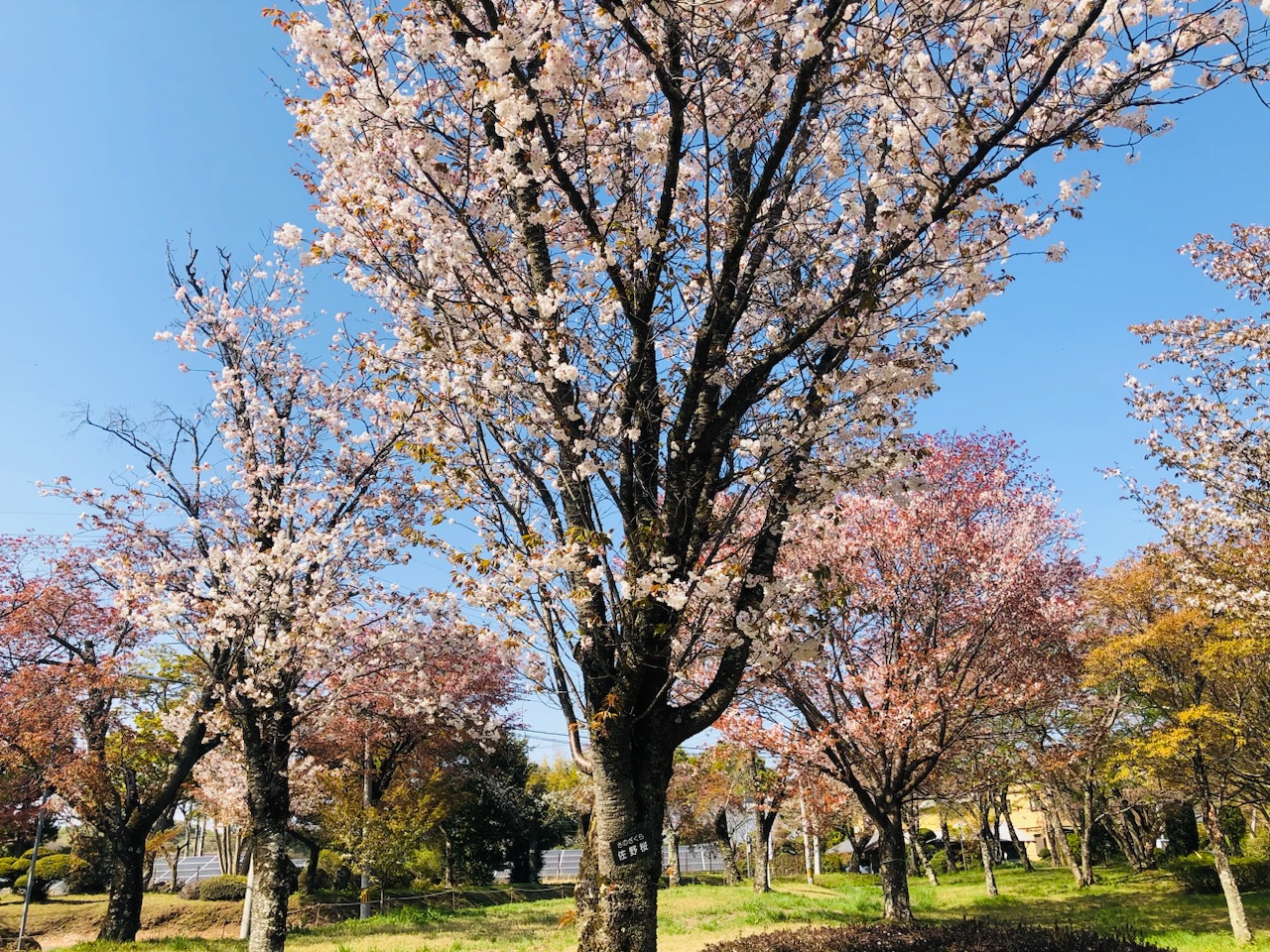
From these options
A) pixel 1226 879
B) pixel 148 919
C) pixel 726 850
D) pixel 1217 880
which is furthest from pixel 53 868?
pixel 1217 880

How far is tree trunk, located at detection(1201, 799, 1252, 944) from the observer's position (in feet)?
45.0

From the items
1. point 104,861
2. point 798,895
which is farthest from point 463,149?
point 104,861

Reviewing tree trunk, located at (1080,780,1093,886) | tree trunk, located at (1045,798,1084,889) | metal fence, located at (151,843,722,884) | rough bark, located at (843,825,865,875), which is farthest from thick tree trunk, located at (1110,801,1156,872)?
metal fence, located at (151,843,722,884)

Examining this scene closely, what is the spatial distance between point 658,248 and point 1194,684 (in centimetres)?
1798

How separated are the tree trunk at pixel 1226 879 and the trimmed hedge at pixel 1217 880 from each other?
6.13m

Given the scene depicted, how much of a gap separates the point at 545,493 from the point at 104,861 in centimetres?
2968

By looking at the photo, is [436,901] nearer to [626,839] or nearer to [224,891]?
[224,891]

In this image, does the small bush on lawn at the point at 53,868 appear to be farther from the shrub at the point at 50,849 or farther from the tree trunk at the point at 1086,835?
the tree trunk at the point at 1086,835

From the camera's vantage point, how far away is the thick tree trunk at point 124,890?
1387 centimetres

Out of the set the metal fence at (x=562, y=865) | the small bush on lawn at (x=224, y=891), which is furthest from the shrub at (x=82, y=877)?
the metal fence at (x=562, y=865)

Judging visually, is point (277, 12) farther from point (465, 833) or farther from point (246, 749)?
point (465, 833)

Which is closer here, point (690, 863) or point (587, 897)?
point (587, 897)

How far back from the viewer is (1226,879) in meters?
14.2

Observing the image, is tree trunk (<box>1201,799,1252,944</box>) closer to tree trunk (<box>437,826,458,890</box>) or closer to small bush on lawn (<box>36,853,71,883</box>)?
tree trunk (<box>437,826,458,890</box>)
